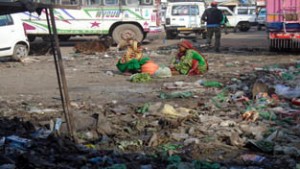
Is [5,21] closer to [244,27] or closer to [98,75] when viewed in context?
[98,75]

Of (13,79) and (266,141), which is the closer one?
(266,141)

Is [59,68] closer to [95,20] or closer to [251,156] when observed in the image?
[251,156]

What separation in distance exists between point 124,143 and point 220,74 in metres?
6.44

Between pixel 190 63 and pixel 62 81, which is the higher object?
pixel 62 81

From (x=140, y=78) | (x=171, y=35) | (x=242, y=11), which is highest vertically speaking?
(x=242, y=11)

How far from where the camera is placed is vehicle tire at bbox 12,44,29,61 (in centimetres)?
1647

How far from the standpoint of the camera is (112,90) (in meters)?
10.8

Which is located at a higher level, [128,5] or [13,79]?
[128,5]

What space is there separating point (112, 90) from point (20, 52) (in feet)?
22.2

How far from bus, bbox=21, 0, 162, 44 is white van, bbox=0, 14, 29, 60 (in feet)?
17.9

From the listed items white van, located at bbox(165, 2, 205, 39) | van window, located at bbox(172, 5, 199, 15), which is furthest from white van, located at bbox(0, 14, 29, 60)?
van window, located at bbox(172, 5, 199, 15)

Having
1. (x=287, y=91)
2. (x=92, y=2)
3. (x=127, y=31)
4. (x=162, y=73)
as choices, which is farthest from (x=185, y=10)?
(x=287, y=91)

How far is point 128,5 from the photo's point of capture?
2227 centimetres

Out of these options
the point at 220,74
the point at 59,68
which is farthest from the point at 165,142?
the point at 220,74
